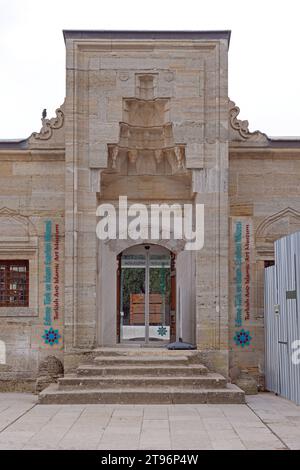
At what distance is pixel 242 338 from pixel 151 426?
16.8 ft

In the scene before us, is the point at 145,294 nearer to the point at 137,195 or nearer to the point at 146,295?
the point at 146,295

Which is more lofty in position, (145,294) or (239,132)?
(239,132)

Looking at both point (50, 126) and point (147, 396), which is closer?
point (147, 396)

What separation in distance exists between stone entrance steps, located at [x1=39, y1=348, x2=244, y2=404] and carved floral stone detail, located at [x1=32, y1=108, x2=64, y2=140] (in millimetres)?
4480

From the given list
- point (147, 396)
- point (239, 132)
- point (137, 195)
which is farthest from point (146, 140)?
point (147, 396)

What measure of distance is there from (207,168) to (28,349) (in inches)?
198

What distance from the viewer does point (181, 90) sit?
45.9ft

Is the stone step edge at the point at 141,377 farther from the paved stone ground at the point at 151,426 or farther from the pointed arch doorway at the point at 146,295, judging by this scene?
the pointed arch doorway at the point at 146,295

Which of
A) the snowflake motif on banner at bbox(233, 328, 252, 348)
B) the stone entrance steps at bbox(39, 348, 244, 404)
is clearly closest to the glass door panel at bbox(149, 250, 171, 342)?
the snowflake motif on banner at bbox(233, 328, 252, 348)

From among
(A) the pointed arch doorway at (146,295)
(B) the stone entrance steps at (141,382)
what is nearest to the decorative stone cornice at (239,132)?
(A) the pointed arch doorway at (146,295)

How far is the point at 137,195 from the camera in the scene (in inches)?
579

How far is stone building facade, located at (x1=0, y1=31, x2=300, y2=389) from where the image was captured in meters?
13.8

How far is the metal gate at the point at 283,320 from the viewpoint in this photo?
11664 mm

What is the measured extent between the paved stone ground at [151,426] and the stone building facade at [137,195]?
2.29 m
